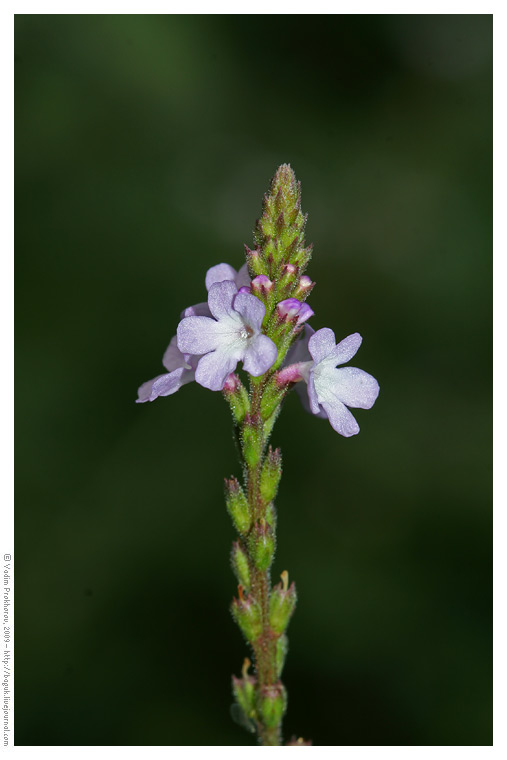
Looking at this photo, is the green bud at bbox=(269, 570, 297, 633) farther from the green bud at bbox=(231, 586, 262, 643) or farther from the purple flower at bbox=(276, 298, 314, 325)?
the purple flower at bbox=(276, 298, 314, 325)

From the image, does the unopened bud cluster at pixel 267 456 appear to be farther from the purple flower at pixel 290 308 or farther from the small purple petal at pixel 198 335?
the small purple petal at pixel 198 335

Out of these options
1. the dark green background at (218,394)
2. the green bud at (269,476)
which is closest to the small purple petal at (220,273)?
the green bud at (269,476)

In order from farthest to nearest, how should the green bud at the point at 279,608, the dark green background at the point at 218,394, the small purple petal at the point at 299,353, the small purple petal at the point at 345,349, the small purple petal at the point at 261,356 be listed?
the dark green background at the point at 218,394, the small purple petal at the point at 299,353, the small purple petal at the point at 345,349, the green bud at the point at 279,608, the small purple petal at the point at 261,356

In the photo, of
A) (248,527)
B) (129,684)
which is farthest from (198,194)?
(248,527)

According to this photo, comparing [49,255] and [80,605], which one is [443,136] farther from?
[80,605]

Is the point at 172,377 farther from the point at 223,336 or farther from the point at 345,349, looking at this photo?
the point at 345,349

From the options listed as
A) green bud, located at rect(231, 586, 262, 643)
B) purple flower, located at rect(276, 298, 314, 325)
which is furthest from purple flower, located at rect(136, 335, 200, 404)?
green bud, located at rect(231, 586, 262, 643)
